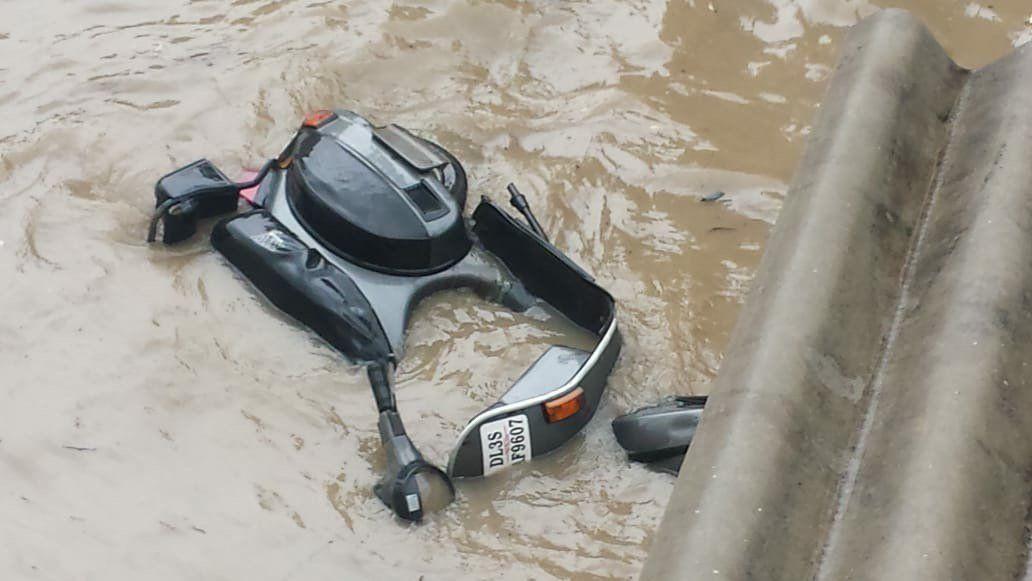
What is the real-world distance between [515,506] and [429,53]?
90.5 inches

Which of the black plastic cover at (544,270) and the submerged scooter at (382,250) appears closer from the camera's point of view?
the submerged scooter at (382,250)

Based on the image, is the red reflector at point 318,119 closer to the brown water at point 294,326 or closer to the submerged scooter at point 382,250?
the submerged scooter at point 382,250

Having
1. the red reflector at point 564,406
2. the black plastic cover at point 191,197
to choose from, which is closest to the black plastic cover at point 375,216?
the black plastic cover at point 191,197

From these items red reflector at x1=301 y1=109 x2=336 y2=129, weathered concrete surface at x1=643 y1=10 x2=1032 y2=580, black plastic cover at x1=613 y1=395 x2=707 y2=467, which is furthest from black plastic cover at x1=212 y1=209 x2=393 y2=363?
weathered concrete surface at x1=643 y1=10 x2=1032 y2=580

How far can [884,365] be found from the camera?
86.0 inches

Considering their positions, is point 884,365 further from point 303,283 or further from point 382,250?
point 303,283

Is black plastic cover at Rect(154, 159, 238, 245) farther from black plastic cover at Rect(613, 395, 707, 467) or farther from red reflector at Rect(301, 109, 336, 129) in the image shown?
black plastic cover at Rect(613, 395, 707, 467)

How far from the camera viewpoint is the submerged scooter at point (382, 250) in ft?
10.3

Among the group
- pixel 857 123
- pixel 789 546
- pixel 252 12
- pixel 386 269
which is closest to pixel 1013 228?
pixel 857 123

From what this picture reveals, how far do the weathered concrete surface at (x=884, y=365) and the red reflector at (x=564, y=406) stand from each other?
79cm

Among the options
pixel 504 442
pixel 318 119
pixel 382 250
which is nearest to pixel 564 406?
pixel 504 442

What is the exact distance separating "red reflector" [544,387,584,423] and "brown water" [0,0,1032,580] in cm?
15

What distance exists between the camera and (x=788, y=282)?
2260 millimetres

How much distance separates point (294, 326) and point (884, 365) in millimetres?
1946
